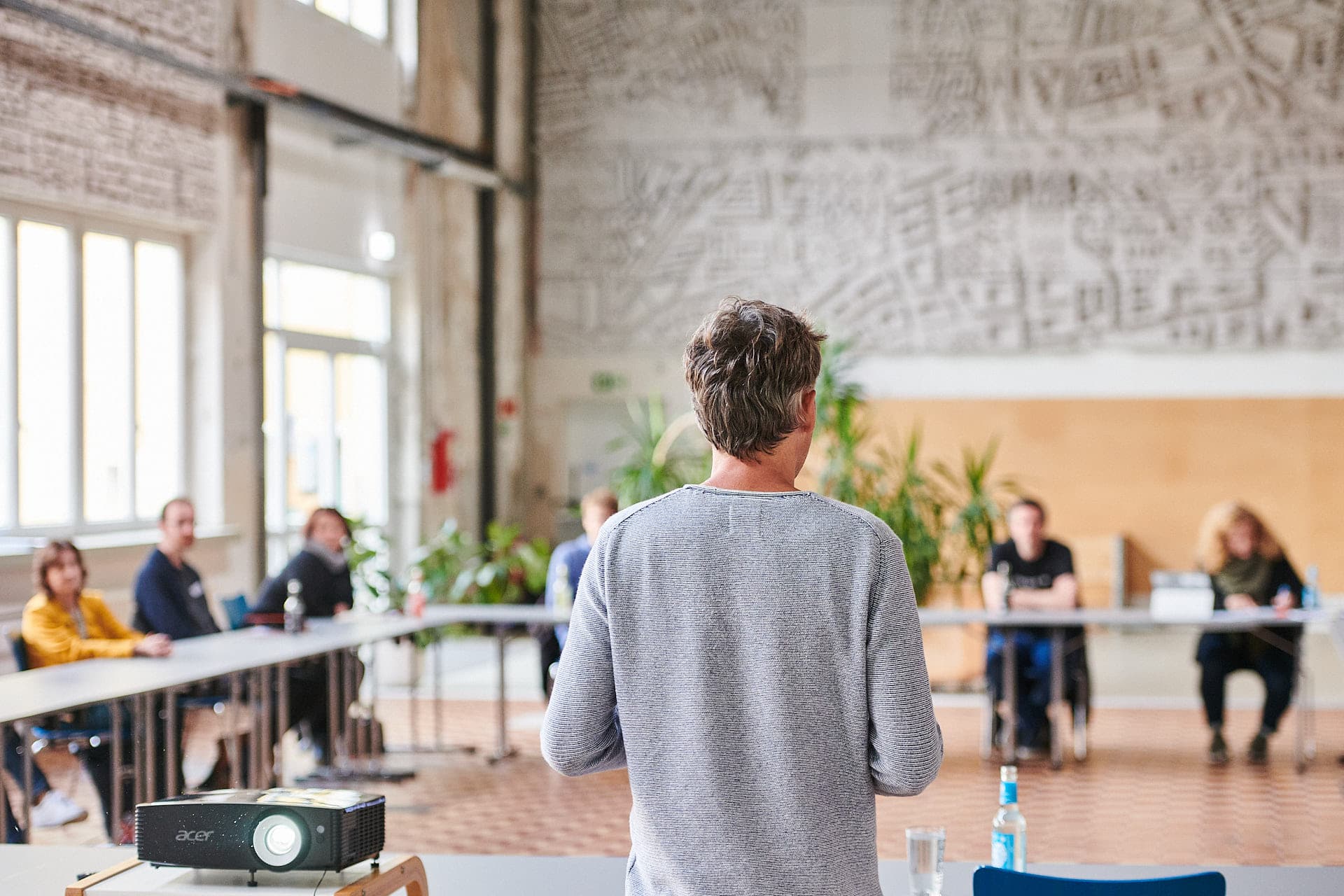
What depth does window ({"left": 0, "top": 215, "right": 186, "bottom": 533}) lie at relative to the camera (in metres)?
7.32

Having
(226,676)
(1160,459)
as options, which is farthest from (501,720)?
(1160,459)

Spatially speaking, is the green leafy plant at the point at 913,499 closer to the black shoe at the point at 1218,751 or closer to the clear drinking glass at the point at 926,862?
the black shoe at the point at 1218,751

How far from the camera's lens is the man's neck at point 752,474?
5.64ft

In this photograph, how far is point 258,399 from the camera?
352 inches

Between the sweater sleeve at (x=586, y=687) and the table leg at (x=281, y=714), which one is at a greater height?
the sweater sleeve at (x=586, y=687)

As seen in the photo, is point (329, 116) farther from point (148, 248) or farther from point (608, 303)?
point (608, 303)

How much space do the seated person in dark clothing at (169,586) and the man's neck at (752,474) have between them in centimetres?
500

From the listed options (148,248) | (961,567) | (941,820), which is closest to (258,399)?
(148,248)

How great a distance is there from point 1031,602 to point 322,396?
5344 millimetres

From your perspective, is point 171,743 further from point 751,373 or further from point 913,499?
point 913,499

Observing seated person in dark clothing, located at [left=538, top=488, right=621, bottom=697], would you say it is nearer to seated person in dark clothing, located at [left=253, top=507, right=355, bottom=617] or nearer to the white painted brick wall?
seated person in dark clothing, located at [left=253, top=507, right=355, bottom=617]

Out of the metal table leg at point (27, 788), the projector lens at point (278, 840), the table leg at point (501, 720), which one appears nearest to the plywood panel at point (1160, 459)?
the table leg at point (501, 720)

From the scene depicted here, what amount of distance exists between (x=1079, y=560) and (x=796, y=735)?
10919 millimetres

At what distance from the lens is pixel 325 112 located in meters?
9.55
